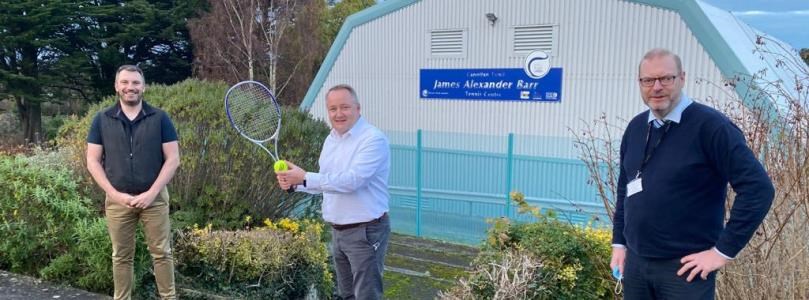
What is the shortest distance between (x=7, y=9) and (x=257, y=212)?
24.5m

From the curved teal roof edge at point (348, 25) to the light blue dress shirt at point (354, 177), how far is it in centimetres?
1052

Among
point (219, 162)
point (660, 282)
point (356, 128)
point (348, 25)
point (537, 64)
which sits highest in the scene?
point (348, 25)

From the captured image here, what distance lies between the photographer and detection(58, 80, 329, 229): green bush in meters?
5.59

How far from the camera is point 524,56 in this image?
41.4 feet

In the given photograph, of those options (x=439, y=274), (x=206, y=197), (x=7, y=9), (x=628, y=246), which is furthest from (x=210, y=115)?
(x=7, y=9)

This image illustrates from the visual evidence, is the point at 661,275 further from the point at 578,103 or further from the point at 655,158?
the point at 578,103

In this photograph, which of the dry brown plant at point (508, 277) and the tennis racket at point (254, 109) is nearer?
the dry brown plant at point (508, 277)

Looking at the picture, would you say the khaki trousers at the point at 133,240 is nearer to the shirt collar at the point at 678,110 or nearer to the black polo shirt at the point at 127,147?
the black polo shirt at the point at 127,147

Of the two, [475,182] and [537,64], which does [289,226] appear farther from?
[537,64]

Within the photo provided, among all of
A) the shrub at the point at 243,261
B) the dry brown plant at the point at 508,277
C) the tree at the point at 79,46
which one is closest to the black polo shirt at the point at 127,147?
the shrub at the point at 243,261

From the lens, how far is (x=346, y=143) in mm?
3627

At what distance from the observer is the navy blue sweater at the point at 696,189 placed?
2.33 m

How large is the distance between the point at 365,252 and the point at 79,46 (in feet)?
92.4

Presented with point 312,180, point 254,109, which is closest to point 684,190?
point 312,180
